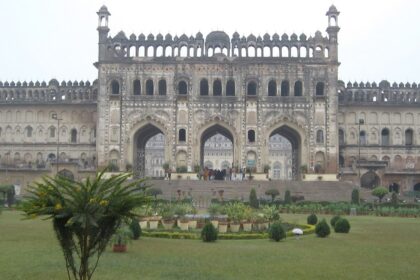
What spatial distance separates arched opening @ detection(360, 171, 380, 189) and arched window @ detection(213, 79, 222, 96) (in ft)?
42.3

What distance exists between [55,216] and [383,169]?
4142 centimetres

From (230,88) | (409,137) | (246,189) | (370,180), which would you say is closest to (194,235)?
(246,189)

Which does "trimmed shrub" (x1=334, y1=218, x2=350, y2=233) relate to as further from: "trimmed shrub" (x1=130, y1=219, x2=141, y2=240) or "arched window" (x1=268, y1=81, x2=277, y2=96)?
"arched window" (x1=268, y1=81, x2=277, y2=96)

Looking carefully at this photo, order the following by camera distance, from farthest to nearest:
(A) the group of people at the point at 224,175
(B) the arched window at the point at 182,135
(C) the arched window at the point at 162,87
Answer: (C) the arched window at the point at 162,87 → (B) the arched window at the point at 182,135 → (A) the group of people at the point at 224,175

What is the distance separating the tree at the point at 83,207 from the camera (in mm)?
8984

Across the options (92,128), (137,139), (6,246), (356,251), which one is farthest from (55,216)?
(92,128)

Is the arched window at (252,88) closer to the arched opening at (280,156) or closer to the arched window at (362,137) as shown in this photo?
the arched window at (362,137)

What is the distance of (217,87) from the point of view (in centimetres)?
4684

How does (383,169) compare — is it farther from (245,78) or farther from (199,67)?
(199,67)

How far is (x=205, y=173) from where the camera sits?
44.5 meters

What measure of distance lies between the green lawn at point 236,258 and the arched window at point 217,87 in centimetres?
2816

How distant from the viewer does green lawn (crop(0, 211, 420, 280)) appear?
12172 millimetres

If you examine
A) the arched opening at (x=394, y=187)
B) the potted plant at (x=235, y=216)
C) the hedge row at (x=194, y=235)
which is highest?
the arched opening at (x=394, y=187)

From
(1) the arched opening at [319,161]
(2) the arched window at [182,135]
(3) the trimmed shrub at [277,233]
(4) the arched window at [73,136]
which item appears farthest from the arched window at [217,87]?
(3) the trimmed shrub at [277,233]
